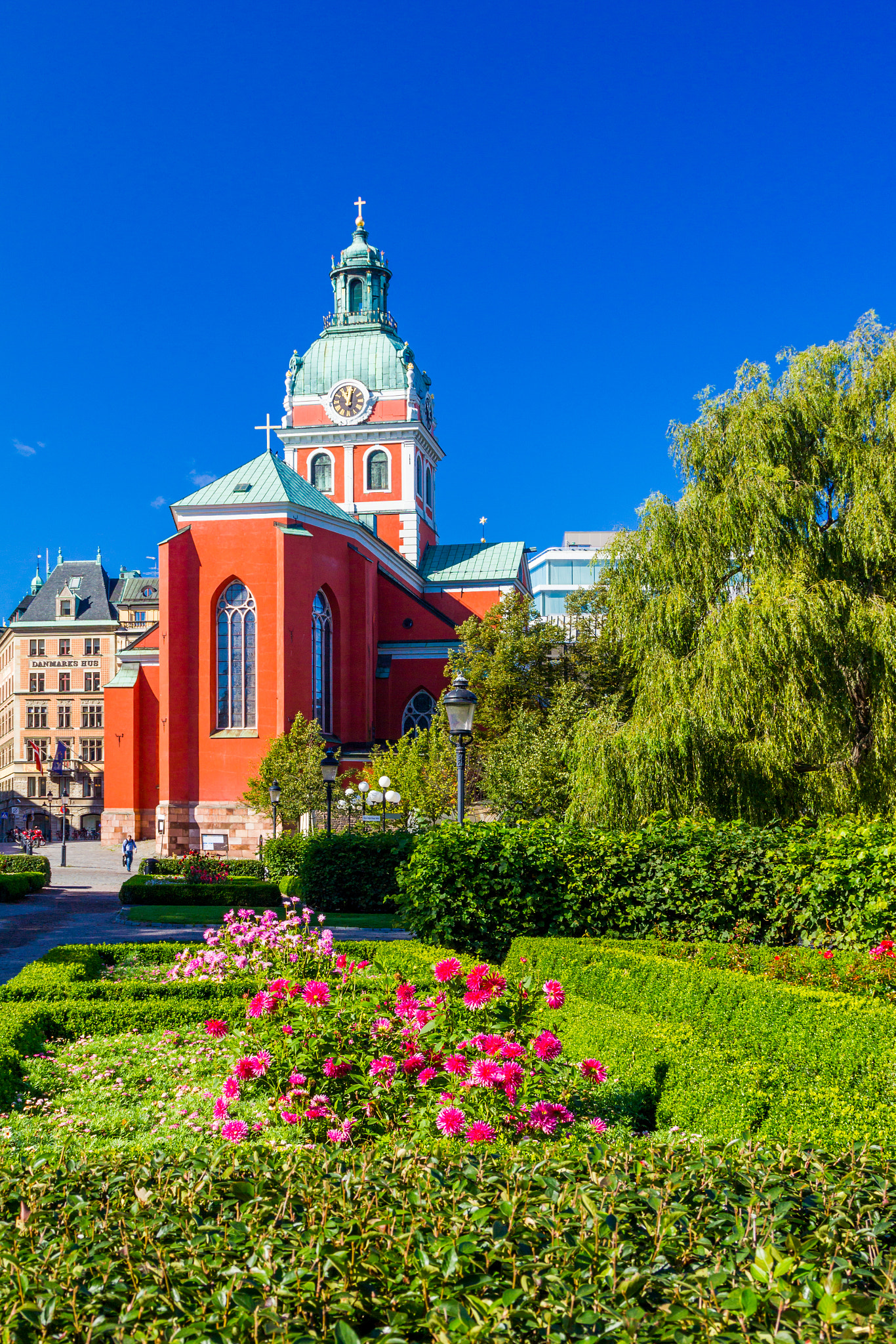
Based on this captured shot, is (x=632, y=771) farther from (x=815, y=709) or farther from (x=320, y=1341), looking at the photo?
(x=320, y=1341)

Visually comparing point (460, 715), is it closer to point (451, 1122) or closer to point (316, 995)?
point (316, 995)

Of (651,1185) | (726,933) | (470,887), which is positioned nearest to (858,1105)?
(651,1185)

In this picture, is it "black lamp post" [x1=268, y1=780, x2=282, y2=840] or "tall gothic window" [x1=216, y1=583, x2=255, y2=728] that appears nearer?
"black lamp post" [x1=268, y1=780, x2=282, y2=840]

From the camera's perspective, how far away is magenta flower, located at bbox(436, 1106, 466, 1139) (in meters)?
4.16

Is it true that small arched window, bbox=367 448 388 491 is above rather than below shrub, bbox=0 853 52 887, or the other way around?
above

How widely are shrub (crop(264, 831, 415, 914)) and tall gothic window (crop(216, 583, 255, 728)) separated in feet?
43.4

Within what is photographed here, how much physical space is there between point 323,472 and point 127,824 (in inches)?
756

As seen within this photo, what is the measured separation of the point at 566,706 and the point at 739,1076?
23.2 m

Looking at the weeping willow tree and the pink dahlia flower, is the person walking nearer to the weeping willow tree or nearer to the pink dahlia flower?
the weeping willow tree

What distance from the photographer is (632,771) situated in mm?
13836

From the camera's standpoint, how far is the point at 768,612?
13.1m

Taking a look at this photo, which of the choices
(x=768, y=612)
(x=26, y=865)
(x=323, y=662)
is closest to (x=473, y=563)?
(x=323, y=662)

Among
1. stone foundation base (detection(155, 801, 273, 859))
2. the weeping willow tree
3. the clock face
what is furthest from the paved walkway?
the clock face

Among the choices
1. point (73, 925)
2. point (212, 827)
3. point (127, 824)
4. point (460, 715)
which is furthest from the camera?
point (127, 824)
